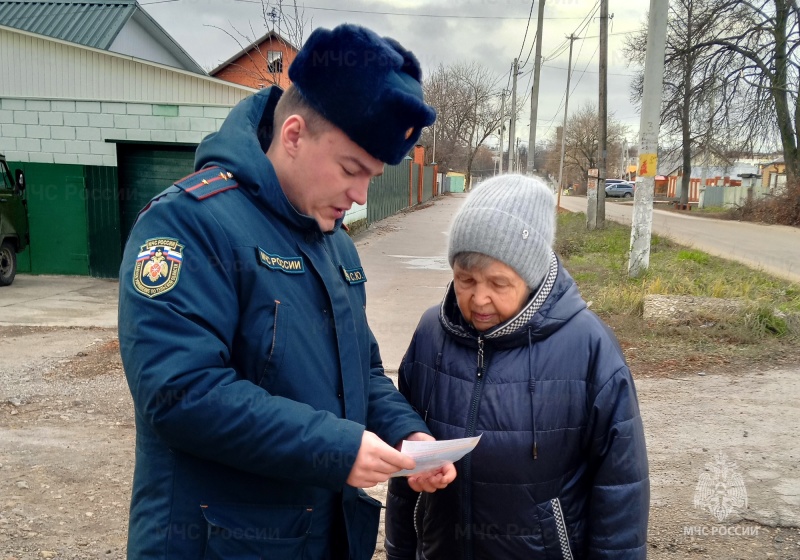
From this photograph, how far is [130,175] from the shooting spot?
11.4 m

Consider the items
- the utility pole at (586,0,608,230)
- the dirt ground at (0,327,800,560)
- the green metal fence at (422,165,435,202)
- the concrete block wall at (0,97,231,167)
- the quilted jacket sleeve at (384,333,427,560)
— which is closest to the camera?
the quilted jacket sleeve at (384,333,427,560)

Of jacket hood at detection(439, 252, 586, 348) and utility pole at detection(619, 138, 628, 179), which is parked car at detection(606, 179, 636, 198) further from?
jacket hood at detection(439, 252, 586, 348)

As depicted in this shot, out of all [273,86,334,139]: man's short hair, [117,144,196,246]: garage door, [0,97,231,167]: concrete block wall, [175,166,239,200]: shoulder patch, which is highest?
[0,97,231,167]: concrete block wall

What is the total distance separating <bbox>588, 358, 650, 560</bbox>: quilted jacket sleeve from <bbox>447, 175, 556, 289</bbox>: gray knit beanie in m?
0.38

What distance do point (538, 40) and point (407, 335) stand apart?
22651 millimetres

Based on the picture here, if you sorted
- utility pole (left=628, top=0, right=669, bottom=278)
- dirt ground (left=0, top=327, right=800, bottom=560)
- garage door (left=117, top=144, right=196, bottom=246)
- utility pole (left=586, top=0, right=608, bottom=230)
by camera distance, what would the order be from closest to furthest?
1. dirt ground (left=0, top=327, right=800, bottom=560)
2. utility pole (left=628, top=0, right=669, bottom=278)
3. garage door (left=117, top=144, right=196, bottom=246)
4. utility pole (left=586, top=0, right=608, bottom=230)

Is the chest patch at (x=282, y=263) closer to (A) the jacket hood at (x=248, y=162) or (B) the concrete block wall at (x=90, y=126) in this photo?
(A) the jacket hood at (x=248, y=162)

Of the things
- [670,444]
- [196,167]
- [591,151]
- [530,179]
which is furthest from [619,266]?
[591,151]

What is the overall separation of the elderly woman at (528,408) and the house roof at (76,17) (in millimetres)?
19498

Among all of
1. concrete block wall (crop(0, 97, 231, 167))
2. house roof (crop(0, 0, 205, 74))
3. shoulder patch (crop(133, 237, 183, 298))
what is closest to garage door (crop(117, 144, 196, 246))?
concrete block wall (crop(0, 97, 231, 167))

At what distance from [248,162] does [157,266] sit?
32 centimetres

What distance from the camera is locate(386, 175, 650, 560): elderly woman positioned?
5.80 ft

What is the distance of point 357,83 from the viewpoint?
1461 millimetres

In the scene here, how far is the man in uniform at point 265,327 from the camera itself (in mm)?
1286
